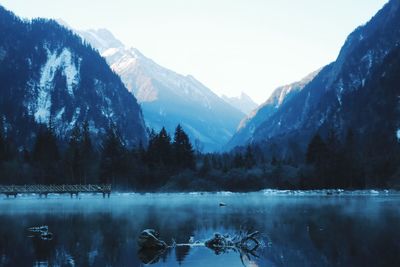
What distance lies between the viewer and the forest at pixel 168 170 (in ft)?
504

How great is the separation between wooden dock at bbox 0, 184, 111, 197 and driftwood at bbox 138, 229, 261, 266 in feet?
321

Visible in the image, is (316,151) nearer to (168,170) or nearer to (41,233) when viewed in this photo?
(168,170)

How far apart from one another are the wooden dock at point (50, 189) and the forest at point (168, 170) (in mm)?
9020

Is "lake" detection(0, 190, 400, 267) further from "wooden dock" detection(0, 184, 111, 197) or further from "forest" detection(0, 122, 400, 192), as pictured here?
"forest" detection(0, 122, 400, 192)

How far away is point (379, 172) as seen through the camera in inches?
6348

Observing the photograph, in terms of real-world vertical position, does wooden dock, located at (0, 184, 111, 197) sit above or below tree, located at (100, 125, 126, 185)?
below

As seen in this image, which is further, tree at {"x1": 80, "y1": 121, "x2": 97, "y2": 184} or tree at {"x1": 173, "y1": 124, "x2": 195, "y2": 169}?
tree at {"x1": 173, "y1": 124, "x2": 195, "y2": 169}

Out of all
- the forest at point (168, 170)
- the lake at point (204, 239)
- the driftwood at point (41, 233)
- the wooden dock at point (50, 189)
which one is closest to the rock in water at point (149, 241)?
the lake at point (204, 239)

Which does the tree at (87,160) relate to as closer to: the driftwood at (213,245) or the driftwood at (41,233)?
the driftwood at (41,233)

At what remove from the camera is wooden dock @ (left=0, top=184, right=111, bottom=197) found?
132 metres

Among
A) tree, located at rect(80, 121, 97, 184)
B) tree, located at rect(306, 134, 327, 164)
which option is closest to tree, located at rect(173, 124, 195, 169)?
tree, located at rect(80, 121, 97, 184)

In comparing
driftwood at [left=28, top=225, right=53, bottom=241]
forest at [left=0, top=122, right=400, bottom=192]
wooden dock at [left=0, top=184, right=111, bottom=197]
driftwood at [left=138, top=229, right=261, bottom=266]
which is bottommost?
driftwood at [left=138, top=229, right=261, bottom=266]

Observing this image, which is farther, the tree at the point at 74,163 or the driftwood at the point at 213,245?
the tree at the point at 74,163

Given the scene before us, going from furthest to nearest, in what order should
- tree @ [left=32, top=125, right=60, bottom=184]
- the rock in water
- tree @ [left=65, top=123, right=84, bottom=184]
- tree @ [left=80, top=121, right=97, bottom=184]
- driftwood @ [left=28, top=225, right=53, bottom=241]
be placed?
tree @ [left=80, top=121, right=97, bottom=184] → tree @ [left=65, top=123, right=84, bottom=184] → tree @ [left=32, top=125, right=60, bottom=184] → driftwood @ [left=28, top=225, right=53, bottom=241] → the rock in water
